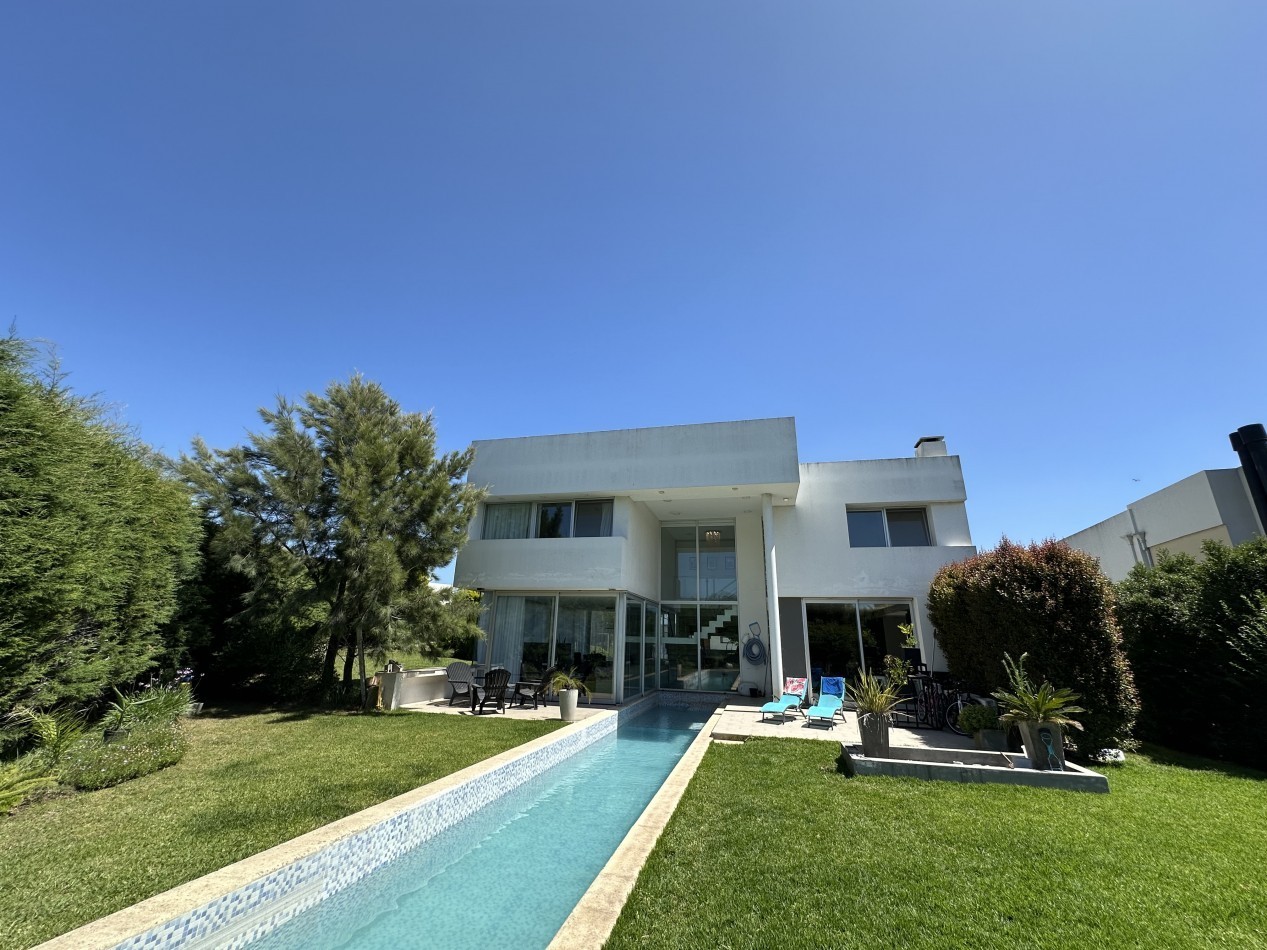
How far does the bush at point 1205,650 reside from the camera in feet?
24.3

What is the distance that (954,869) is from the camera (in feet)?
11.8

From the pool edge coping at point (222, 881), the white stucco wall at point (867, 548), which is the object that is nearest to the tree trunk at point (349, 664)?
the pool edge coping at point (222, 881)

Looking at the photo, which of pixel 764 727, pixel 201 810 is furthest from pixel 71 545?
pixel 764 727

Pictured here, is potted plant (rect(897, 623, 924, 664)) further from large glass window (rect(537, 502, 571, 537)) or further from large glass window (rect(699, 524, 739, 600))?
large glass window (rect(537, 502, 571, 537))

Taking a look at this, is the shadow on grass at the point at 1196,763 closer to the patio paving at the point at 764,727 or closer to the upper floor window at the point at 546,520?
the patio paving at the point at 764,727

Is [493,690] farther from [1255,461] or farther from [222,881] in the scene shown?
[1255,461]

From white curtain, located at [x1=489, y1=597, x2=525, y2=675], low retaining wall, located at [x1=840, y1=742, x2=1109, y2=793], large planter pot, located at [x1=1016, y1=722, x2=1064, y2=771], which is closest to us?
low retaining wall, located at [x1=840, y1=742, x2=1109, y2=793]

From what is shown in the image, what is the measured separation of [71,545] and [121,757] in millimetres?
2653

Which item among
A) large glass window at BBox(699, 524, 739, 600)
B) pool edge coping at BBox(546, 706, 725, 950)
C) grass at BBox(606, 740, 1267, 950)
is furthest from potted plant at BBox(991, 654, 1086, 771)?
large glass window at BBox(699, 524, 739, 600)

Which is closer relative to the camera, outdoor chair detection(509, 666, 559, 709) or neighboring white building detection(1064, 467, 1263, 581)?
outdoor chair detection(509, 666, 559, 709)

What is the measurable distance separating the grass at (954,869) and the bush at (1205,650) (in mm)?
2678

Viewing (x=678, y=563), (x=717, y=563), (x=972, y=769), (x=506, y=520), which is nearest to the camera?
(x=972, y=769)

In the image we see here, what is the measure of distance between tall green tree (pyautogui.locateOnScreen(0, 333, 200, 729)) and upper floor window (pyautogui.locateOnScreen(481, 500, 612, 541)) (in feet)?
25.1

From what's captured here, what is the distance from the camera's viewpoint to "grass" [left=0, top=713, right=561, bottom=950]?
3344 mm
